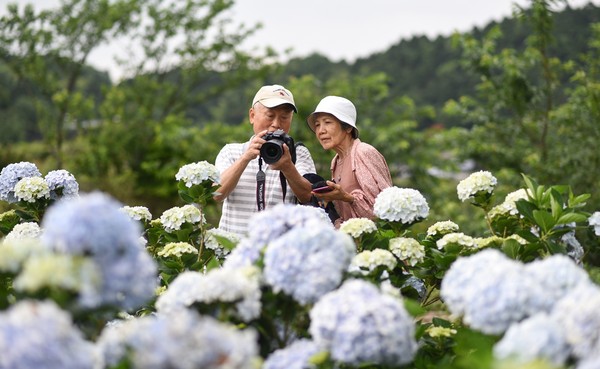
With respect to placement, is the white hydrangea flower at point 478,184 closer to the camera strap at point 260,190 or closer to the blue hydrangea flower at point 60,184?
the camera strap at point 260,190

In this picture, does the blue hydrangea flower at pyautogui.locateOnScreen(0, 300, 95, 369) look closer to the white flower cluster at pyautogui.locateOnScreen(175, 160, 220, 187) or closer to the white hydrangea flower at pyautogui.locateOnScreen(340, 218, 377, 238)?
the white hydrangea flower at pyautogui.locateOnScreen(340, 218, 377, 238)

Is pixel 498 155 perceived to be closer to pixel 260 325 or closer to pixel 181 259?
pixel 181 259

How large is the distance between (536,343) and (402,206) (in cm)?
138

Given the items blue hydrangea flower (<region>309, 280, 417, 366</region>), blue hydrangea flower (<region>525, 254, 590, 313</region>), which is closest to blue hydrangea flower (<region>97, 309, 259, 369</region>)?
blue hydrangea flower (<region>309, 280, 417, 366</region>)

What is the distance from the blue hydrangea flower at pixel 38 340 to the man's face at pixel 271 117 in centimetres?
225

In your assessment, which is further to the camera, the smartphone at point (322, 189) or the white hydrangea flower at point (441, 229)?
the smartphone at point (322, 189)

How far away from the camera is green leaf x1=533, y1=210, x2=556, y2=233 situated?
2.57m

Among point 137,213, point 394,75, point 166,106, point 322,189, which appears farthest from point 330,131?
point 394,75

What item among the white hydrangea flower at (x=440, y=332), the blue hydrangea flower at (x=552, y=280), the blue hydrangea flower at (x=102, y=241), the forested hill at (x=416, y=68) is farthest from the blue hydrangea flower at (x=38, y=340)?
the forested hill at (x=416, y=68)

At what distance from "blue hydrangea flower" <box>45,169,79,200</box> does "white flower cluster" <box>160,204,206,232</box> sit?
465 mm

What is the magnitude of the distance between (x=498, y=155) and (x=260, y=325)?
8.21m

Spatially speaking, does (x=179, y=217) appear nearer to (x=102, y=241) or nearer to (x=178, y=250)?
(x=178, y=250)

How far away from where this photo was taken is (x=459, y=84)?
31141 mm

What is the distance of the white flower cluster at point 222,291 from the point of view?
67.4 inches
